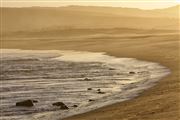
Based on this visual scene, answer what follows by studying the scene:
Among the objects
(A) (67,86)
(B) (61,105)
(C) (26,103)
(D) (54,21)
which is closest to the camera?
(B) (61,105)

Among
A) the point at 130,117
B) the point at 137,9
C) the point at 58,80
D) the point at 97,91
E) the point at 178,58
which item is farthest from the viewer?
the point at 137,9

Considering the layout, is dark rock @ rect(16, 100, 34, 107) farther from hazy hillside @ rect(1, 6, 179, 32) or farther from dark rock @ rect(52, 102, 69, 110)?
hazy hillside @ rect(1, 6, 179, 32)

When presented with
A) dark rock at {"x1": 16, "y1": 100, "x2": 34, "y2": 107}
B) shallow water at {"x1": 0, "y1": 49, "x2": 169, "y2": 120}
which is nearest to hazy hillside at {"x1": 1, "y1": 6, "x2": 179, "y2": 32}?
shallow water at {"x1": 0, "y1": 49, "x2": 169, "y2": 120}

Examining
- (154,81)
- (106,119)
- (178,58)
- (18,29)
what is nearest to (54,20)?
(18,29)

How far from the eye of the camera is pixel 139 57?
29750 millimetres

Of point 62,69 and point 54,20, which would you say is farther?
point 54,20

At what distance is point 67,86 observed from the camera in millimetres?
17281

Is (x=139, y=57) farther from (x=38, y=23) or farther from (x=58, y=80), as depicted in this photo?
(x=38, y=23)

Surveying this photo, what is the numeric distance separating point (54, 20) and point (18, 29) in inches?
548

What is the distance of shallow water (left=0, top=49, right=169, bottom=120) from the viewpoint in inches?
527

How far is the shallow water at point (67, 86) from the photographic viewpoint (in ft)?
43.9

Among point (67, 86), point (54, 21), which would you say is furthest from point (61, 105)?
point (54, 21)

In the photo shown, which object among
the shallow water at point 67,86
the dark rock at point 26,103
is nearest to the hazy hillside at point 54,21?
the shallow water at point 67,86

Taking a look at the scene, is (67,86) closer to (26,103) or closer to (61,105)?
(26,103)
